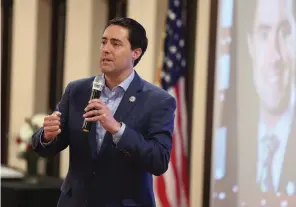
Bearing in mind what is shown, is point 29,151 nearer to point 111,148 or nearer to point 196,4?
point 196,4

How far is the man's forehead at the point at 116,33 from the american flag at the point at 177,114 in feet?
8.97

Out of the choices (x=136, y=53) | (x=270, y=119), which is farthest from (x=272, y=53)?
(x=136, y=53)

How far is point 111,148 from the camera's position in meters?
1.71

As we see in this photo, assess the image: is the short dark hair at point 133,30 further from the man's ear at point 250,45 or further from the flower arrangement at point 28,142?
the flower arrangement at point 28,142

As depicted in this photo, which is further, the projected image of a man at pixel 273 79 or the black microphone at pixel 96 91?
the projected image of a man at pixel 273 79

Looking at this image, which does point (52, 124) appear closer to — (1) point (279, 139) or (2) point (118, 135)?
(2) point (118, 135)

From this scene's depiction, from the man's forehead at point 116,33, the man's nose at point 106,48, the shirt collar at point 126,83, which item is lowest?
the shirt collar at point 126,83

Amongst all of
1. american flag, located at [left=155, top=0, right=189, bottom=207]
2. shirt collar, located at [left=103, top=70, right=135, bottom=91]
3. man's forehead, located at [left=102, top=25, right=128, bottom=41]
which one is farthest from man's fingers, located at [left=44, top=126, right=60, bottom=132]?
american flag, located at [left=155, top=0, right=189, bottom=207]

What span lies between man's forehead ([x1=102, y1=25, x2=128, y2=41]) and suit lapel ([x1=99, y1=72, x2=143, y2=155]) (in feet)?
0.50

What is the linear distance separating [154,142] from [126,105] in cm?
16

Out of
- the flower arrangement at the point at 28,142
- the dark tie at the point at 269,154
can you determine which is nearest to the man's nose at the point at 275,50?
the dark tie at the point at 269,154

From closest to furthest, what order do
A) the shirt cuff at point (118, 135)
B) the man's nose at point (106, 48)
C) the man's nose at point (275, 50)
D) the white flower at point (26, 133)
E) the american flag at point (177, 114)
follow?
the shirt cuff at point (118, 135) < the man's nose at point (106, 48) < the man's nose at point (275, 50) < the american flag at point (177, 114) < the white flower at point (26, 133)

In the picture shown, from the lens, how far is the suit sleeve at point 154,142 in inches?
63.4

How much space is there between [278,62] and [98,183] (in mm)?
2889
